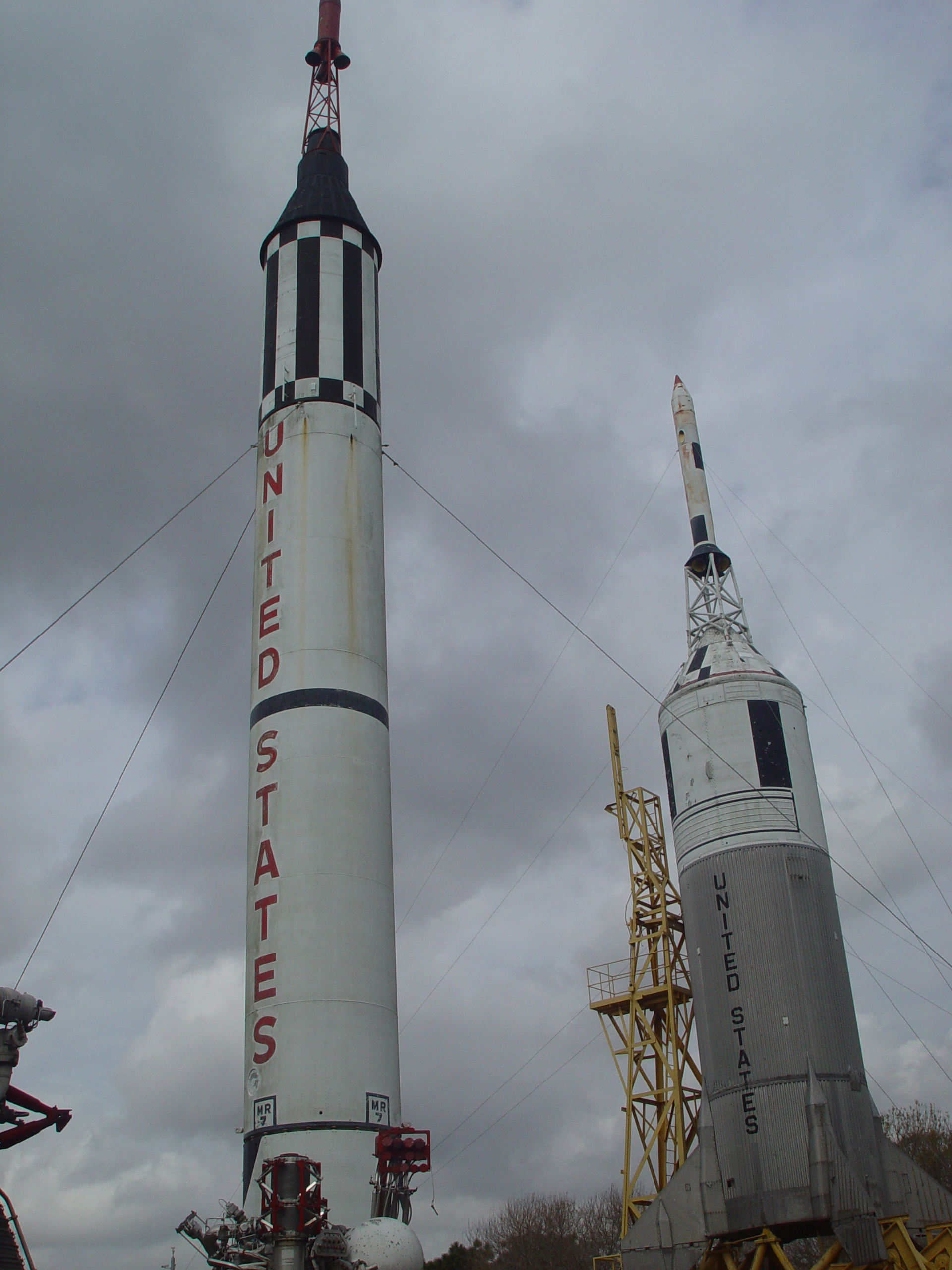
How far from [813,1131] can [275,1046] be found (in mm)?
9262

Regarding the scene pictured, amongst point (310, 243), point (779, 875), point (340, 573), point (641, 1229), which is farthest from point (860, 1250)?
point (310, 243)

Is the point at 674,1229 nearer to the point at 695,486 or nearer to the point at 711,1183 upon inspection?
the point at 711,1183

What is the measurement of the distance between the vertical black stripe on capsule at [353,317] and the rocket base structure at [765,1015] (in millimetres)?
9727

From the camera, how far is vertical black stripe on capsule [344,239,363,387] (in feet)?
76.0

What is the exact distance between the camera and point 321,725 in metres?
19.8

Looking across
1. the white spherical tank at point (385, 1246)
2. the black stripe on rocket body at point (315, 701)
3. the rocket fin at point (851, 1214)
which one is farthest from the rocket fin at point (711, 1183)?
the black stripe on rocket body at point (315, 701)

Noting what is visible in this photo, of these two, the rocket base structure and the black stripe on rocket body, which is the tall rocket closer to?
the black stripe on rocket body

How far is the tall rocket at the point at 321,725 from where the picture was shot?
56.9ft

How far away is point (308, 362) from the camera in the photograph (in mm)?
22844

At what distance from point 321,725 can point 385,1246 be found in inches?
324

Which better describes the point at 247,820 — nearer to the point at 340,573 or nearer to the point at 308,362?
the point at 340,573

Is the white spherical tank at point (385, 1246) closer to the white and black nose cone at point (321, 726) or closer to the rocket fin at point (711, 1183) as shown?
the white and black nose cone at point (321, 726)

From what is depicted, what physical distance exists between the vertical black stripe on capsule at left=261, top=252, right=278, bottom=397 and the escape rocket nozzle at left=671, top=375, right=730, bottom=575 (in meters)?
11.0

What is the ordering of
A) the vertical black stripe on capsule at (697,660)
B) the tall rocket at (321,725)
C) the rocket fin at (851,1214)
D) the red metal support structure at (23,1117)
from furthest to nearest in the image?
the vertical black stripe on capsule at (697,660)
the rocket fin at (851,1214)
the tall rocket at (321,725)
the red metal support structure at (23,1117)
